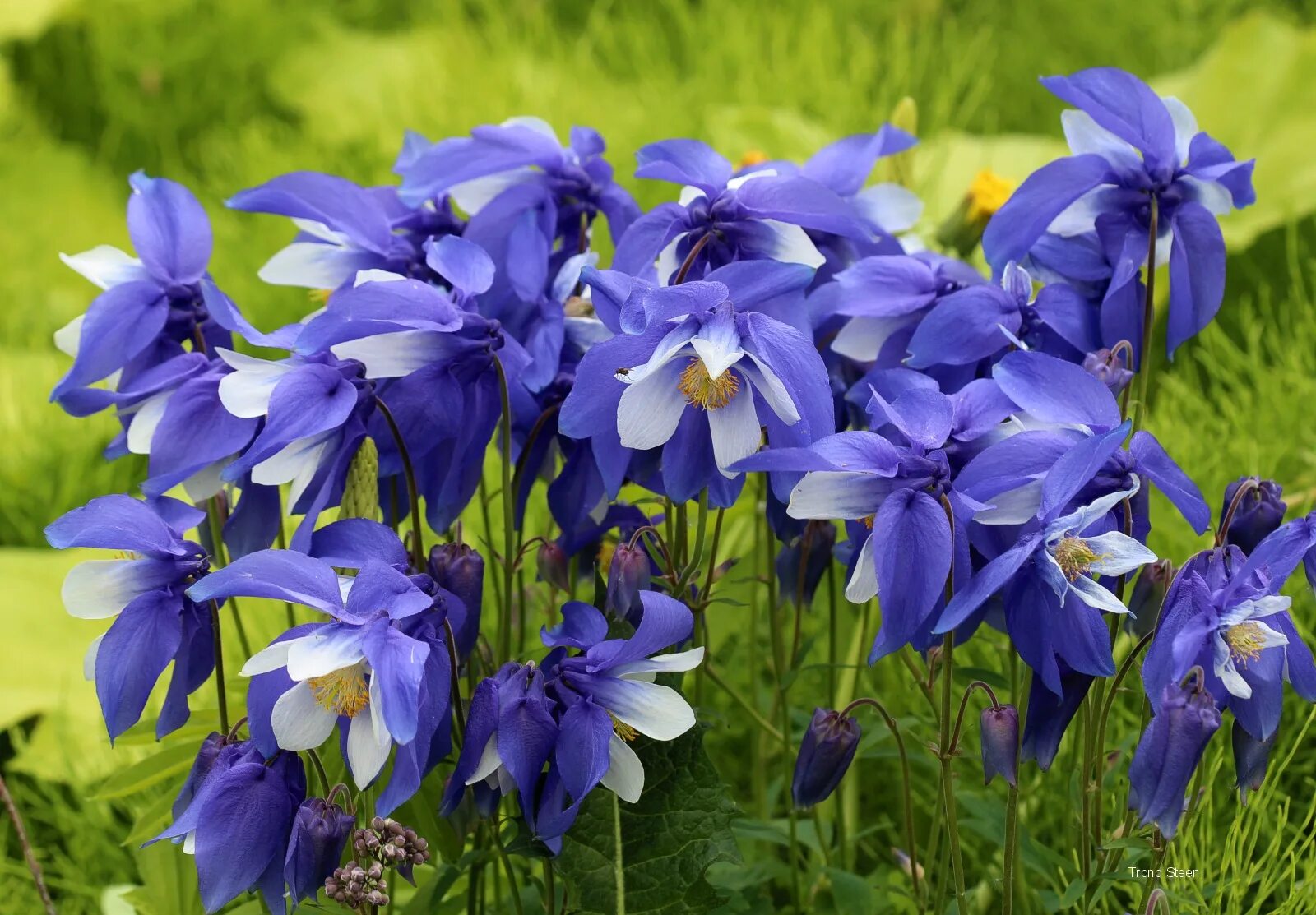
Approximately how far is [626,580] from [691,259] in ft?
0.56

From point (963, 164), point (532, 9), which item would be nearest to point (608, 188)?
point (963, 164)

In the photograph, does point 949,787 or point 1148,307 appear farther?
point 1148,307

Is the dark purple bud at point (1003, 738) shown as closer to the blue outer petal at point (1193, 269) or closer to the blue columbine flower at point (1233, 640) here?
the blue columbine flower at point (1233, 640)

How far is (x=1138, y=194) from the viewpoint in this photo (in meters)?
0.77

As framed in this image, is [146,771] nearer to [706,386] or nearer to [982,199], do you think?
[706,386]

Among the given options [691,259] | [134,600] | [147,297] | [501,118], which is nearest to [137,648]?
[134,600]

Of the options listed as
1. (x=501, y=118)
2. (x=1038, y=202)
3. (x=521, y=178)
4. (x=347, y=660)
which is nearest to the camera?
(x=347, y=660)

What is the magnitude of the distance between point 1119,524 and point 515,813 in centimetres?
37

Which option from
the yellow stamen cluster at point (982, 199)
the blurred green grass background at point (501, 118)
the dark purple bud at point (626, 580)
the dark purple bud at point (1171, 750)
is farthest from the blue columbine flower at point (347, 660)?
the yellow stamen cluster at point (982, 199)

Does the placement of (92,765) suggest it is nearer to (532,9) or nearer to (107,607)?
(107,607)

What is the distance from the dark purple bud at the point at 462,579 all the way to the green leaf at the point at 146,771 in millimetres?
238

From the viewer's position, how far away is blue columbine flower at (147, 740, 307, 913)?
0.59 meters

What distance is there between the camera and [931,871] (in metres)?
0.83

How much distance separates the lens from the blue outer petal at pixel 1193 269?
762mm
